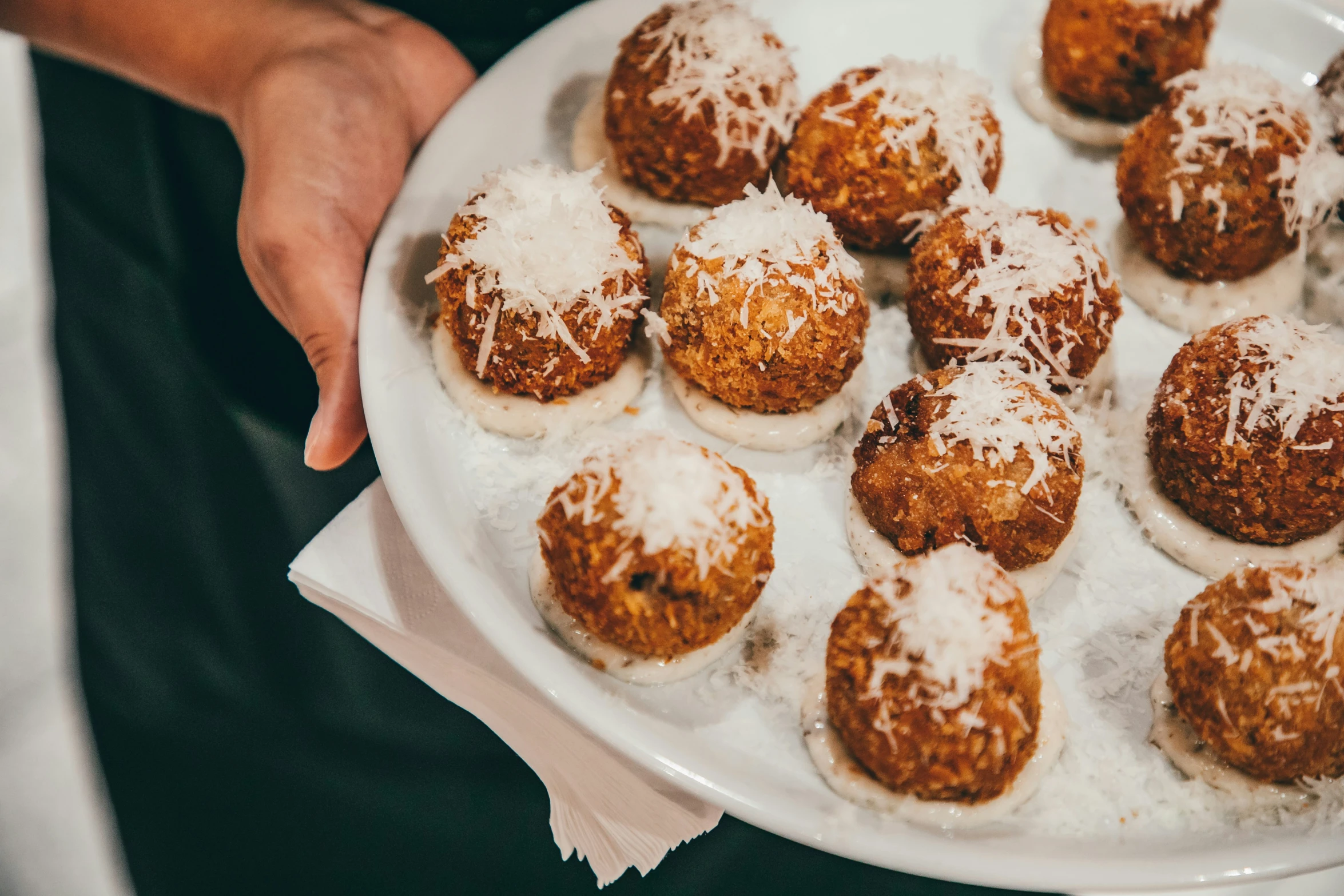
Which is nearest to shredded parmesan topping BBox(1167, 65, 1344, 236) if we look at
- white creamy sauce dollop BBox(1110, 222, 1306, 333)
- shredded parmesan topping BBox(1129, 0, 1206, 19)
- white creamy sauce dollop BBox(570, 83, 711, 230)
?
white creamy sauce dollop BBox(1110, 222, 1306, 333)

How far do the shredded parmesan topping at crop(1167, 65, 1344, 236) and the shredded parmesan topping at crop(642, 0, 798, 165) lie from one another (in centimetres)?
83

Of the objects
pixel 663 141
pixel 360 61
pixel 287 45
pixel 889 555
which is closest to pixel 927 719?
pixel 889 555

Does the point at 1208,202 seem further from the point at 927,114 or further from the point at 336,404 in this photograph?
the point at 336,404

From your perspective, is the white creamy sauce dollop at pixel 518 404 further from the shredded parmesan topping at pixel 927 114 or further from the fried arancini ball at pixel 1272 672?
the fried arancini ball at pixel 1272 672

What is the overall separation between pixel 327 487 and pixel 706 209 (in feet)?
3.82

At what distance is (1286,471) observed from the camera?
1706 mm

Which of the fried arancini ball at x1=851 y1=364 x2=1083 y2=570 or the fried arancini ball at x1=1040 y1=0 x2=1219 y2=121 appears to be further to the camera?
the fried arancini ball at x1=1040 y1=0 x2=1219 y2=121

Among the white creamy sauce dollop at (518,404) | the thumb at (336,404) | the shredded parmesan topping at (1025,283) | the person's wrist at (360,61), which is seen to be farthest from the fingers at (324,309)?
the shredded parmesan topping at (1025,283)

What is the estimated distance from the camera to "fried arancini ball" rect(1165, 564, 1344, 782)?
1437 millimetres

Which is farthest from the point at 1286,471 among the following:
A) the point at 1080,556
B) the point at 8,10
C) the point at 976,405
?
the point at 8,10

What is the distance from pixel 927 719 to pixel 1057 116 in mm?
1751

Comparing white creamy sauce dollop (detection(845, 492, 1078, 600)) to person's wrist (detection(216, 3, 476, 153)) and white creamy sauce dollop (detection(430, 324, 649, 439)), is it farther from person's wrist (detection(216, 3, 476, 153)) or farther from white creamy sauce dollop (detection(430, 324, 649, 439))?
person's wrist (detection(216, 3, 476, 153))

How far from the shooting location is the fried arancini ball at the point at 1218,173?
2.01 metres

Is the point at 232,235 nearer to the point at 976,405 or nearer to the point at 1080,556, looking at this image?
the point at 976,405
